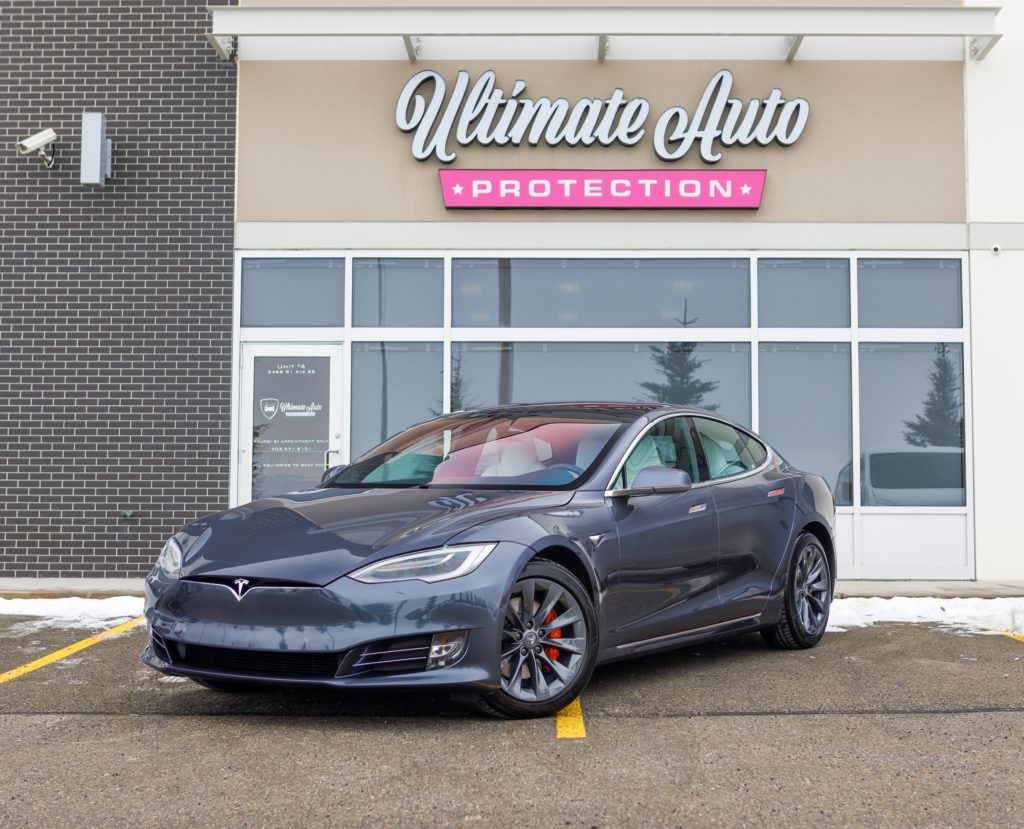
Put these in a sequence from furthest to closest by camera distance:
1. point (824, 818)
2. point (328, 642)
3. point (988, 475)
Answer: point (988, 475)
point (328, 642)
point (824, 818)

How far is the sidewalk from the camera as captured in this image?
32.8 feet

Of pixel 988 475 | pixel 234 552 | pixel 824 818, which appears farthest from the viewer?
pixel 988 475

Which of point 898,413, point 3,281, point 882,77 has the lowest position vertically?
point 898,413

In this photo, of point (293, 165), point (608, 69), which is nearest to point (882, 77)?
point (608, 69)

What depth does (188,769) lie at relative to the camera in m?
4.02

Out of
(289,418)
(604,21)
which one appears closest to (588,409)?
(289,418)

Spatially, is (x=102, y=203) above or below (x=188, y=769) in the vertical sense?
above

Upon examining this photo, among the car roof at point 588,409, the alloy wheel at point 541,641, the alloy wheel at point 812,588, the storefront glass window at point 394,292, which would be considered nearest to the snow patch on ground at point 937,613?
the alloy wheel at point 812,588

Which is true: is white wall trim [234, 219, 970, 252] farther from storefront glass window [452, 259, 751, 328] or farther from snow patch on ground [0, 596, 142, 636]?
snow patch on ground [0, 596, 142, 636]

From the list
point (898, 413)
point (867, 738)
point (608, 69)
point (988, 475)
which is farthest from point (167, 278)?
point (867, 738)

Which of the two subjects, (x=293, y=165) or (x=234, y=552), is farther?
(x=293, y=165)

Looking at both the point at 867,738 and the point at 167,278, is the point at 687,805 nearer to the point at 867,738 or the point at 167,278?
the point at 867,738

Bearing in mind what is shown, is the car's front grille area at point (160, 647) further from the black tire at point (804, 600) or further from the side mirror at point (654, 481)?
the black tire at point (804, 600)

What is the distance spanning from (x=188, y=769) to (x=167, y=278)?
8.28 meters
